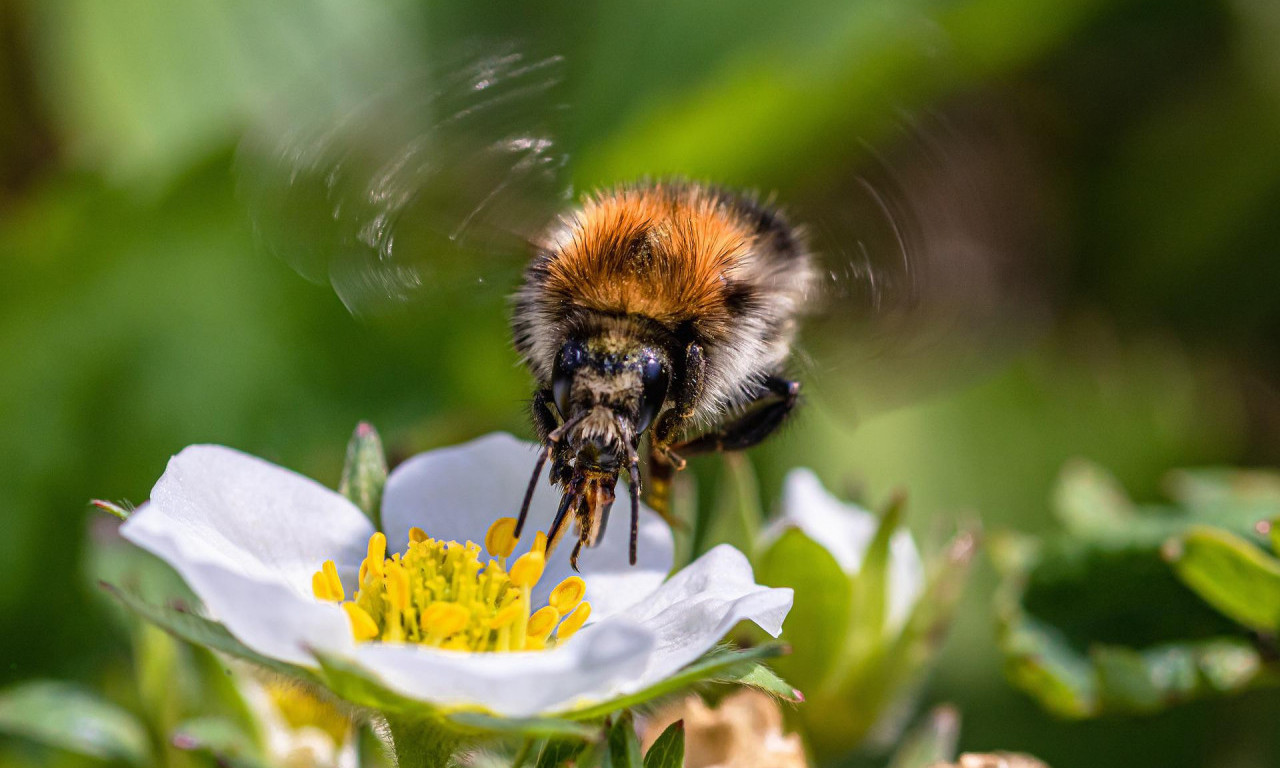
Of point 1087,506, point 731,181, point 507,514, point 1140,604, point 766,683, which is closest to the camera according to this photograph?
point 766,683

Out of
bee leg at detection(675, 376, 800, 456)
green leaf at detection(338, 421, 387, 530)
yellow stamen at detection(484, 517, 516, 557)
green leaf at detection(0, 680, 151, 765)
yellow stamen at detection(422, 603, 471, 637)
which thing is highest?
bee leg at detection(675, 376, 800, 456)

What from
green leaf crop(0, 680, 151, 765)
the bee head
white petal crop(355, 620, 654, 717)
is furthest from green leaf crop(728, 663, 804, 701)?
green leaf crop(0, 680, 151, 765)

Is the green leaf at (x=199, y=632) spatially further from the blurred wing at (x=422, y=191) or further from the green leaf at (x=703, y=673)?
the blurred wing at (x=422, y=191)

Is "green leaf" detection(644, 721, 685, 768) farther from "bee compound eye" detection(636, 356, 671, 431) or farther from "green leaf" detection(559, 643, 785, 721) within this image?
"bee compound eye" detection(636, 356, 671, 431)

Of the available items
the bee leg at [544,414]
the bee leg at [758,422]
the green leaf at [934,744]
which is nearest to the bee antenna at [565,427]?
the bee leg at [544,414]

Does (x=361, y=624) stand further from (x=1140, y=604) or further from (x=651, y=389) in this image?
(x=1140, y=604)

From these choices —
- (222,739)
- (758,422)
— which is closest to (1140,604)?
(758,422)
